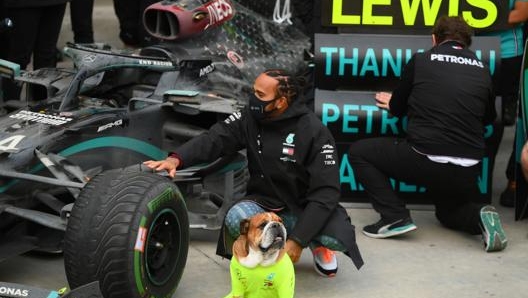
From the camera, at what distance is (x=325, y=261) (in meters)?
5.42

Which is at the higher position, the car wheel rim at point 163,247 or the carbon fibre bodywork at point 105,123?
the carbon fibre bodywork at point 105,123

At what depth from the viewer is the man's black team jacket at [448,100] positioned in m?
5.92

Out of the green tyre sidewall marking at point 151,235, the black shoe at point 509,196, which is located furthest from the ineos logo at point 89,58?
the black shoe at point 509,196

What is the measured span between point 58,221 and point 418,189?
2.63m

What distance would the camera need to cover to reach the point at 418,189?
6.62 metres

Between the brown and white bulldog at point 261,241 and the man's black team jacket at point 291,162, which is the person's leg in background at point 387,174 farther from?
the brown and white bulldog at point 261,241

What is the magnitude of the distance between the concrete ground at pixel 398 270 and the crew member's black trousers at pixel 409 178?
0.59 feet

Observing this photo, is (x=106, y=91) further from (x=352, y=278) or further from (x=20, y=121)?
(x=352, y=278)

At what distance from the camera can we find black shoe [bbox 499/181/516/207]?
6699 mm

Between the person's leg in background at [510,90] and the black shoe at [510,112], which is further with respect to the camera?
the black shoe at [510,112]

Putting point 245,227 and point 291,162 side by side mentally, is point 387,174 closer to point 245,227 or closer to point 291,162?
point 291,162

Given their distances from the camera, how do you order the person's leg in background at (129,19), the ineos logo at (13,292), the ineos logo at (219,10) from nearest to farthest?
the ineos logo at (13,292) → the ineos logo at (219,10) → the person's leg in background at (129,19)

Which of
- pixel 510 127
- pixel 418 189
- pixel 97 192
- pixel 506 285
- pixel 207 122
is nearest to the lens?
pixel 97 192

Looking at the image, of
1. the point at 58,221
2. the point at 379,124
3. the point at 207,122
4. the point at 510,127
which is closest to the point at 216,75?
Result: the point at 207,122
